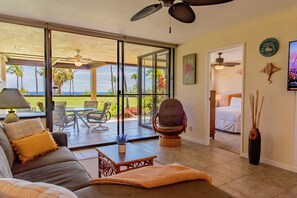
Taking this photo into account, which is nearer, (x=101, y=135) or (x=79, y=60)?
(x=101, y=135)

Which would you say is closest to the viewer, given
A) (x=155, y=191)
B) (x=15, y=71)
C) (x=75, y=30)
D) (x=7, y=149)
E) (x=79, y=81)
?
(x=155, y=191)

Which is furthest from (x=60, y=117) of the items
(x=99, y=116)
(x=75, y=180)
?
(x=75, y=180)

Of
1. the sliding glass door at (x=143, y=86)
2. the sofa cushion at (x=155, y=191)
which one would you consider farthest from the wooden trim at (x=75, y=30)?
the sofa cushion at (x=155, y=191)

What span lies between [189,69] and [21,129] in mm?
3698

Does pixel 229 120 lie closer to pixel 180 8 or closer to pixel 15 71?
pixel 180 8

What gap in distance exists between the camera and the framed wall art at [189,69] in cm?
471

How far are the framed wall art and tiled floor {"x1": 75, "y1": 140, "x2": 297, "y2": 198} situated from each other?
159 cm

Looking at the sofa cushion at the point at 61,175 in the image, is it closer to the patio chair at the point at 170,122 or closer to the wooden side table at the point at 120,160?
the wooden side table at the point at 120,160

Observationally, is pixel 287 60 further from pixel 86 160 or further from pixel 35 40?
pixel 35 40

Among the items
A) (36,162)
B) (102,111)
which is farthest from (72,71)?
(36,162)

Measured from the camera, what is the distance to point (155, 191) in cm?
128


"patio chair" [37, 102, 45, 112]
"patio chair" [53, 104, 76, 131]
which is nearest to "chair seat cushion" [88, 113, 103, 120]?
"patio chair" [53, 104, 76, 131]

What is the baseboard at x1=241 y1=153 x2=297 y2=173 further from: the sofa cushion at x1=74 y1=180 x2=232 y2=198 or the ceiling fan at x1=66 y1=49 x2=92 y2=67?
the ceiling fan at x1=66 y1=49 x2=92 y2=67

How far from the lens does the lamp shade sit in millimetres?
2545
